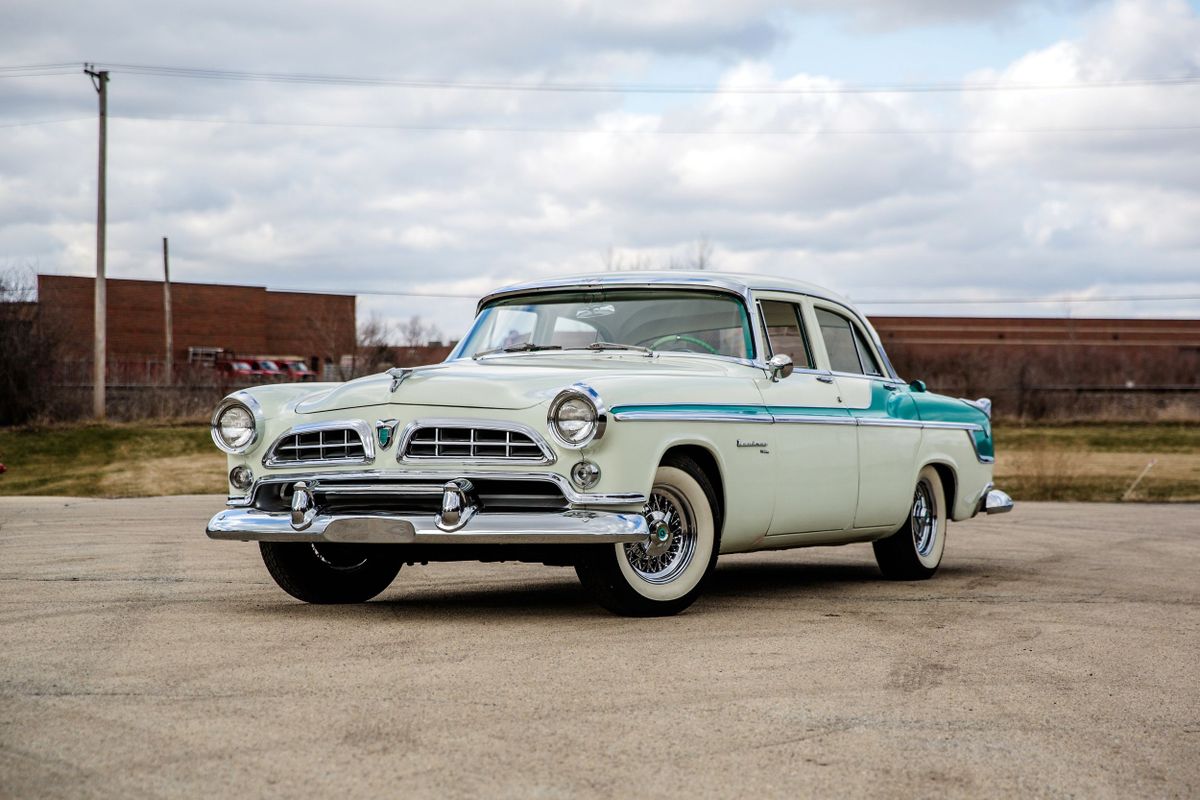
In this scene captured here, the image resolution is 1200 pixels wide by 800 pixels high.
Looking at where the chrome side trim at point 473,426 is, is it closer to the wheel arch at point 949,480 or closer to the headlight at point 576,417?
the headlight at point 576,417

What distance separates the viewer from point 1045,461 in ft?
90.2

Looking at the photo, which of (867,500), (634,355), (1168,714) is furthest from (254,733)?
(867,500)

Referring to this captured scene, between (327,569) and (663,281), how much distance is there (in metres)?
2.46

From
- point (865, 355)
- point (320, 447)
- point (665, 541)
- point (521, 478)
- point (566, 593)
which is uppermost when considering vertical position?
point (865, 355)

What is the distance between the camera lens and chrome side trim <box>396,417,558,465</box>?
23.4 feet

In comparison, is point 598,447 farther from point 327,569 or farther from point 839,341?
point 839,341

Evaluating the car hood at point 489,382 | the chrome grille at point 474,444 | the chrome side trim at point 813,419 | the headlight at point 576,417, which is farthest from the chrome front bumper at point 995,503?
the chrome grille at point 474,444

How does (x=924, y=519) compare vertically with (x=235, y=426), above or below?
below

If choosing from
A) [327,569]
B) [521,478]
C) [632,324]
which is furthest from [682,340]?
[327,569]

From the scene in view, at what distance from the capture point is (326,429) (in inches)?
299

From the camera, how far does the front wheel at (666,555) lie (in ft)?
24.0

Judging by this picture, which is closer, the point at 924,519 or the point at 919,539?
the point at 919,539

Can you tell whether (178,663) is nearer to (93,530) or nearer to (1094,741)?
(1094,741)

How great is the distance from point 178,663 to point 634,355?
327 centimetres
